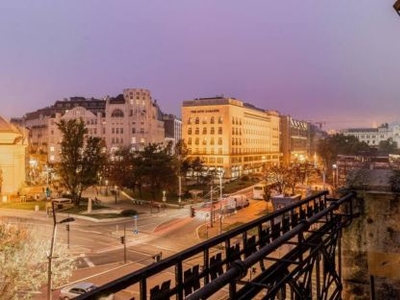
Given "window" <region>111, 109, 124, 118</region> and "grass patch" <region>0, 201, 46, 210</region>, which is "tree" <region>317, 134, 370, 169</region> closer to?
"window" <region>111, 109, 124, 118</region>

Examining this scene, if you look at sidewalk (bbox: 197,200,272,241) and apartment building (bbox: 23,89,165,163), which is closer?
sidewalk (bbox: 197,200,272,241)

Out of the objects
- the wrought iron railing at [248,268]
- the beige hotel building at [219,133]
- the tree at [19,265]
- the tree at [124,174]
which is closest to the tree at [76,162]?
the tree at [124,174]

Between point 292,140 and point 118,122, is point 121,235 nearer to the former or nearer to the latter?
point 118,122

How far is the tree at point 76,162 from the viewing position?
61938mm

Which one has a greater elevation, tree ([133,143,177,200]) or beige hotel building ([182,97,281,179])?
beige hotel building ([182,97,281,179])

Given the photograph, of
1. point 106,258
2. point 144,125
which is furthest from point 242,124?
point 106,258

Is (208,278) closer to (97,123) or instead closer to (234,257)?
(234,257)

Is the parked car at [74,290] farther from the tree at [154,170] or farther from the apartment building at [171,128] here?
the apartment building at [171,128]

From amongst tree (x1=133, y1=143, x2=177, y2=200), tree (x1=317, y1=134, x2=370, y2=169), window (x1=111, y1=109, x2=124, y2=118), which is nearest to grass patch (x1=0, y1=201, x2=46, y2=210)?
tree (x1=133, y1=143, x2=177, y2=200)

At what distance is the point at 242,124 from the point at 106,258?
289ft

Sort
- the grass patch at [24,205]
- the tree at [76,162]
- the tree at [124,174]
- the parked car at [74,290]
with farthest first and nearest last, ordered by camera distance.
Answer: the tree at [124,174] → the tree at [76,162] → the grass patch at [24,205] → the parked car at [74,290]

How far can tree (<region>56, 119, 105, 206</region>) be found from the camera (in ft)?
203

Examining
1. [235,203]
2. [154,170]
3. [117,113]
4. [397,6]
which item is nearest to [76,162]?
[154,170]

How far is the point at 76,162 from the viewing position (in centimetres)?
6244
